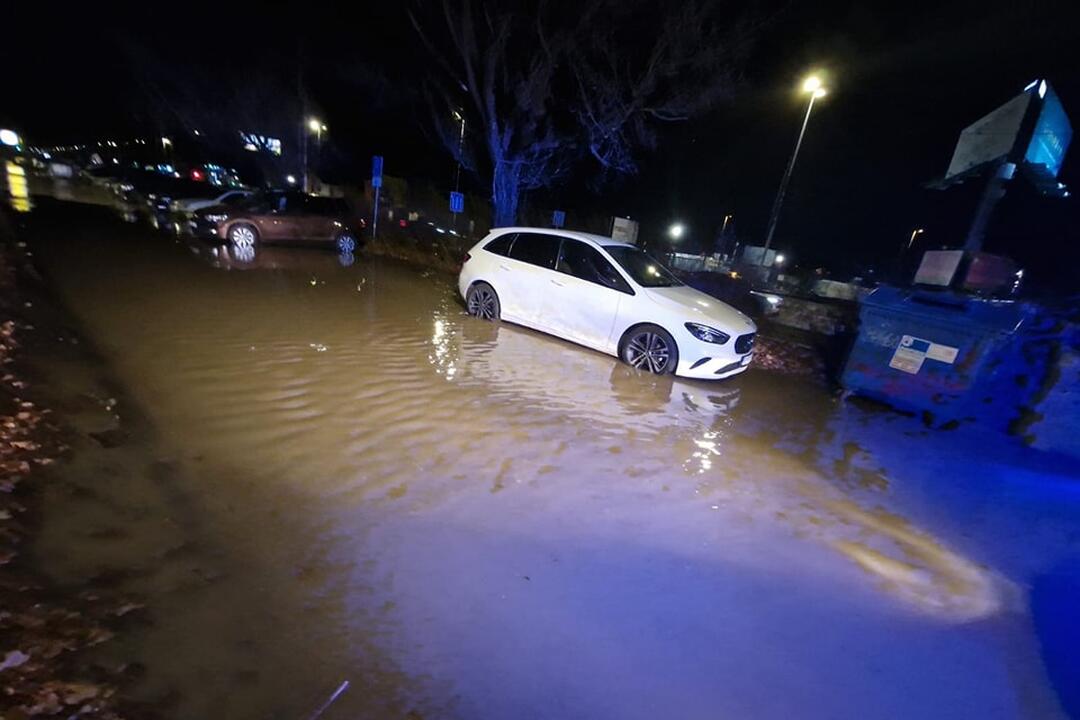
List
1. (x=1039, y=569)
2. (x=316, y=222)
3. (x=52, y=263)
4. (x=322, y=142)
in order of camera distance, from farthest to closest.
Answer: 1. (x=322, y=142)
2. (x=316, y=222)
3. (x=52, y=263)
4. (x=1039, y=569)

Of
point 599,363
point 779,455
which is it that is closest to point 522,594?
point 779,455

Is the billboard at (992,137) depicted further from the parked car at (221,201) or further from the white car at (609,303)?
the parked car at (221,201)

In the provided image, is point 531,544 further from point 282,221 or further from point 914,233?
point 914,233

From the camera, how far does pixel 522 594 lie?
2.77 m

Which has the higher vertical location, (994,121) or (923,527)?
(994,121)

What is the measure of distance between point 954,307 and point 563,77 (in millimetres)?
→ 13437

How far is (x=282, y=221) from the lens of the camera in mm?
12906

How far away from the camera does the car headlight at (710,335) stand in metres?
6.14

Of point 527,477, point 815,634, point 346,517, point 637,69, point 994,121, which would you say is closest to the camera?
point 815,634

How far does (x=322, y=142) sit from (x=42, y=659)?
1451 inches

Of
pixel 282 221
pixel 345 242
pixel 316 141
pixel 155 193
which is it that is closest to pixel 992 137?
pixel 345 242

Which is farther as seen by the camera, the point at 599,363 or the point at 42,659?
the point at 599,363

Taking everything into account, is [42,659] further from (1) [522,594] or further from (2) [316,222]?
(2) [316,222]

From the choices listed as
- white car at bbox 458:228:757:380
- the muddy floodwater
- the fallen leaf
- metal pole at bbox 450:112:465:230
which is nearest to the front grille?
white car at bbox 458:228:757:380
